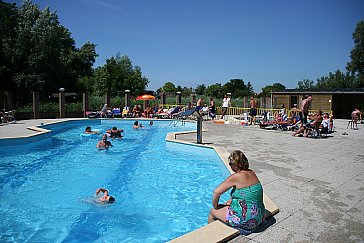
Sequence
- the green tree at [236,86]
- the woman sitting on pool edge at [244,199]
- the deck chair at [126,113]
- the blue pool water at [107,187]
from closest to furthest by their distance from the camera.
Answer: the woman sitting on pool edge at [244,199] → the blue pool water at [107,187] → the deck chair at [126,113] → the green tree at [236,86]

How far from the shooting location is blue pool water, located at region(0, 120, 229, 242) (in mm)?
4277

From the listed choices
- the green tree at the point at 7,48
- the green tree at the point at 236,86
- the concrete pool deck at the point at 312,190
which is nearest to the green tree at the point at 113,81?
the green tree at the point at 7,48

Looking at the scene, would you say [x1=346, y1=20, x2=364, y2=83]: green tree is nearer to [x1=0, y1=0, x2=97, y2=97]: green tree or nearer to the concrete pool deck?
the concrete pool deck

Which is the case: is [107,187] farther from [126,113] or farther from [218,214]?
[126,113]

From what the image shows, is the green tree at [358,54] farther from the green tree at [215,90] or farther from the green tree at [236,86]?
the green tree at [236,86]

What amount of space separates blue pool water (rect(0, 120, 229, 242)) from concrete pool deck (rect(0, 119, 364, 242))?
48.7 inches

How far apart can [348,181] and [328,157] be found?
7.03ft

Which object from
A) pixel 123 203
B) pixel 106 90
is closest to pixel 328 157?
pixel 123 203

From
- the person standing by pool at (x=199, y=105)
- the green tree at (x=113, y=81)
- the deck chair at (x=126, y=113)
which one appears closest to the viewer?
the person standing by pool at (x=199, y=105)

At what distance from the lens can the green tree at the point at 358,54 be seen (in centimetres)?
3916

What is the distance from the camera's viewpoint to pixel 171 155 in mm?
8656

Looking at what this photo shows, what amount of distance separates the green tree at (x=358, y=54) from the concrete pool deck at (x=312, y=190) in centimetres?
3847

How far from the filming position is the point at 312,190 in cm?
434

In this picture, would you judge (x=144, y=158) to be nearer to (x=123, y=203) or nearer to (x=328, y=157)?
(x=123, y=203)
